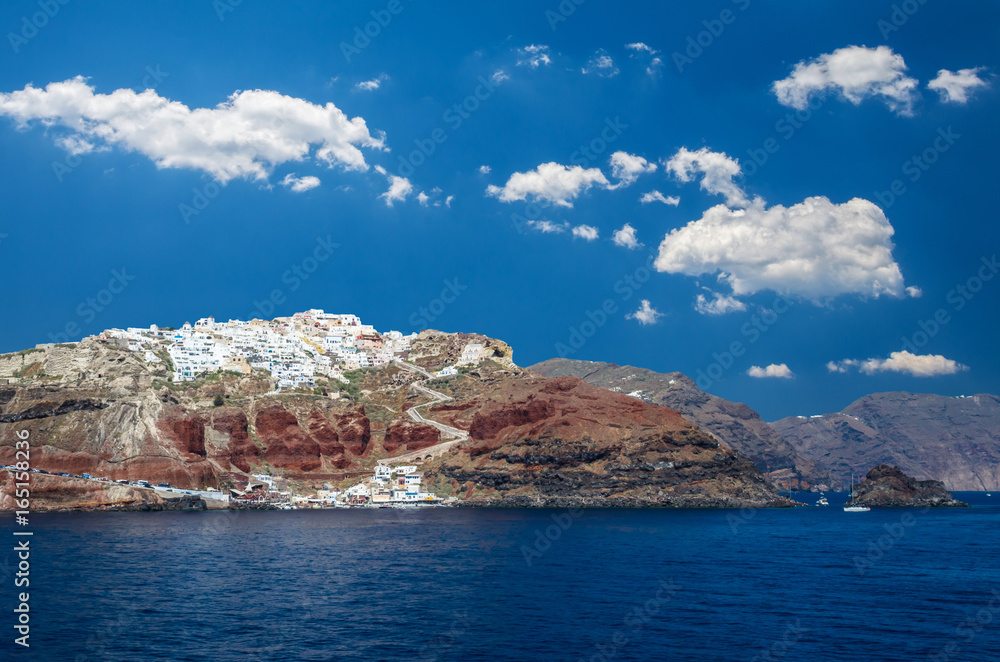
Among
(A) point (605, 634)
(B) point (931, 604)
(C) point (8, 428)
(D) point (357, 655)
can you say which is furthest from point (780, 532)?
(C) point (8, 428)

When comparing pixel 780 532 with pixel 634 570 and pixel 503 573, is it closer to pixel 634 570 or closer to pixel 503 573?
pixel 634 570

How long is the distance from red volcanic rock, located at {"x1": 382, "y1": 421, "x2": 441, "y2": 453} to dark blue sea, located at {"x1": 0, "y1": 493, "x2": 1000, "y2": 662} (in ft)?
242

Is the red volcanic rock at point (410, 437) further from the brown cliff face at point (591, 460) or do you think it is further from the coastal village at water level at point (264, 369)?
the brown cliff face at point (591, 460)

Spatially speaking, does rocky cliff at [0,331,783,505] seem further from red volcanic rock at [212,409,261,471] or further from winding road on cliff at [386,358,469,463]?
winding road on cliff at [386,358,469,463]

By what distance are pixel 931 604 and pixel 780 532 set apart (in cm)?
5840

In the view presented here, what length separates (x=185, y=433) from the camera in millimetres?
134125

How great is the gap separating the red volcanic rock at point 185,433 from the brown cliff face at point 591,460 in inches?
1864

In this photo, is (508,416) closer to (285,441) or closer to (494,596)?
(285,441)

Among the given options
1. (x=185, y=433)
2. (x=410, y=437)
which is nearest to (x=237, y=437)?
(x=185, y=433)

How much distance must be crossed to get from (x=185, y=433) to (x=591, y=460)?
79.2m
